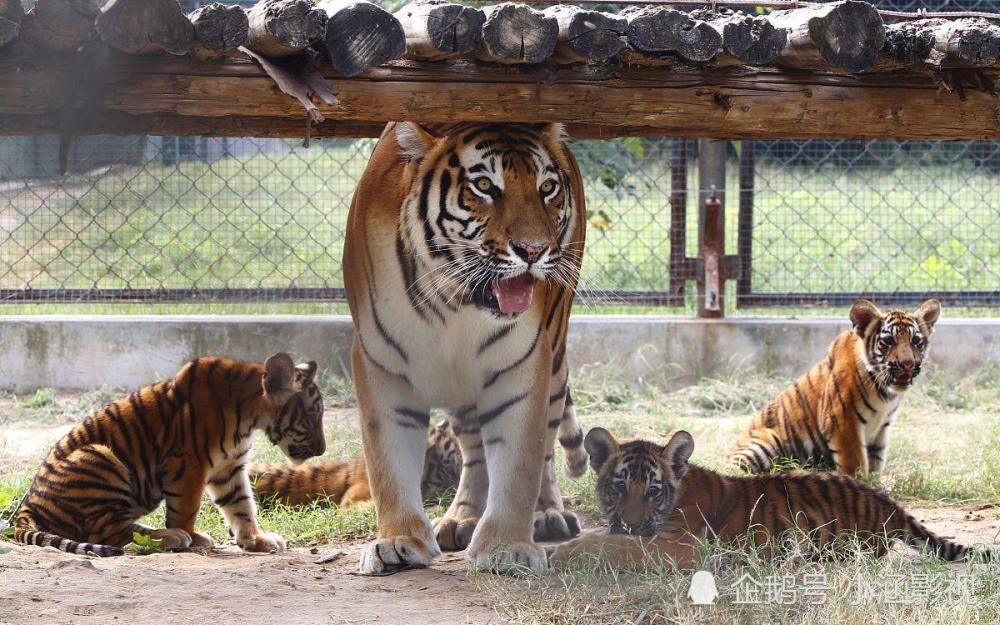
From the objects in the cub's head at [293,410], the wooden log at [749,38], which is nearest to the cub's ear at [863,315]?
the wooden log at [749,38]

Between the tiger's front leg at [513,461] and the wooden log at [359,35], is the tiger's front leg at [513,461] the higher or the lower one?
the lower one

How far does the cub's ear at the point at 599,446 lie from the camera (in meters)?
4.35

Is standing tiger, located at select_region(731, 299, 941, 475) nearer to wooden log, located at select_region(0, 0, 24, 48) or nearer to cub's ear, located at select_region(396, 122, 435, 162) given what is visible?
cub's ear, located at select_region(396, 122, 435, 162)

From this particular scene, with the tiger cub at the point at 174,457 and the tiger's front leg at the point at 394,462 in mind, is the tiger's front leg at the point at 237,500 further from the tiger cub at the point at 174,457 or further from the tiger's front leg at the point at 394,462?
the tiger's front leg at the point at 394,462

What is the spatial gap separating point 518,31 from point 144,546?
2299 mm

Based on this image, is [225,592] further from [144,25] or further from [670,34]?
[670,34]

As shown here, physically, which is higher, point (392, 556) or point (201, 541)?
point (392, 556)

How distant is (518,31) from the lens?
130 inches

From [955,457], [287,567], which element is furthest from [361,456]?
[955,457]

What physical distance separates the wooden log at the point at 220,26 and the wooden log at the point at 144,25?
0.04 metres

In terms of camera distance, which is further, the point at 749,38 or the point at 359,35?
the point at 749,38

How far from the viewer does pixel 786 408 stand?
5.72m

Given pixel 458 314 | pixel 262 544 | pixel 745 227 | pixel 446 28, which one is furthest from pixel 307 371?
pixel 745 227

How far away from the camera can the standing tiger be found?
543 cm
